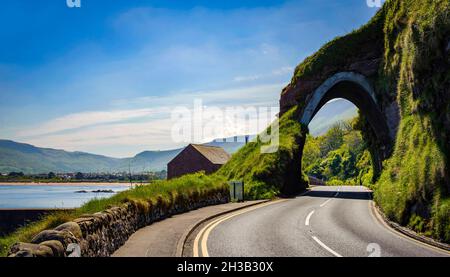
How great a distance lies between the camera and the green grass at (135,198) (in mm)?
9547

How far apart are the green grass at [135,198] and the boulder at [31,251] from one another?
3.44 metres

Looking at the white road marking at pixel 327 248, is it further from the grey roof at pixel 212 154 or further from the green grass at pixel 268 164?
the grey roof at pixel 212 154

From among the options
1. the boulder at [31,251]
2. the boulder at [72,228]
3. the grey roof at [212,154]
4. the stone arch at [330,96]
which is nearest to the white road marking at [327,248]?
the boulder at [72,228]

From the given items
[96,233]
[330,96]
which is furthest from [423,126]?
[330,96]

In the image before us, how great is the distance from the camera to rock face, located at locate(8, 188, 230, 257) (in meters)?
5.93

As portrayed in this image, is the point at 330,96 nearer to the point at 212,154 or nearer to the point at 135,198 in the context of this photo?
the point at 135,198

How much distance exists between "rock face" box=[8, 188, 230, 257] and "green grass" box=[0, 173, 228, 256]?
1.16 feet

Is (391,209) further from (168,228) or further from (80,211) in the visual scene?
(80,211)

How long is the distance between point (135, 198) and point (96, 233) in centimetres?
465

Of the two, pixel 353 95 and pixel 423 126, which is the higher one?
pixel 353 95


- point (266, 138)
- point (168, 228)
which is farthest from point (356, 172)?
point (168, 228)

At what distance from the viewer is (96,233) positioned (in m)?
8.35

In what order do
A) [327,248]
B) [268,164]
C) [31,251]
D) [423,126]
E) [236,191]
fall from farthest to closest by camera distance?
[268,164] → [236,191] → [423,126] → [327,248] → [31,251]

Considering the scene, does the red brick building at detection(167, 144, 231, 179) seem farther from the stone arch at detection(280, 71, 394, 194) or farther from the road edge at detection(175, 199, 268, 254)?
the road edge at detection(175, 199, 268, 254)
